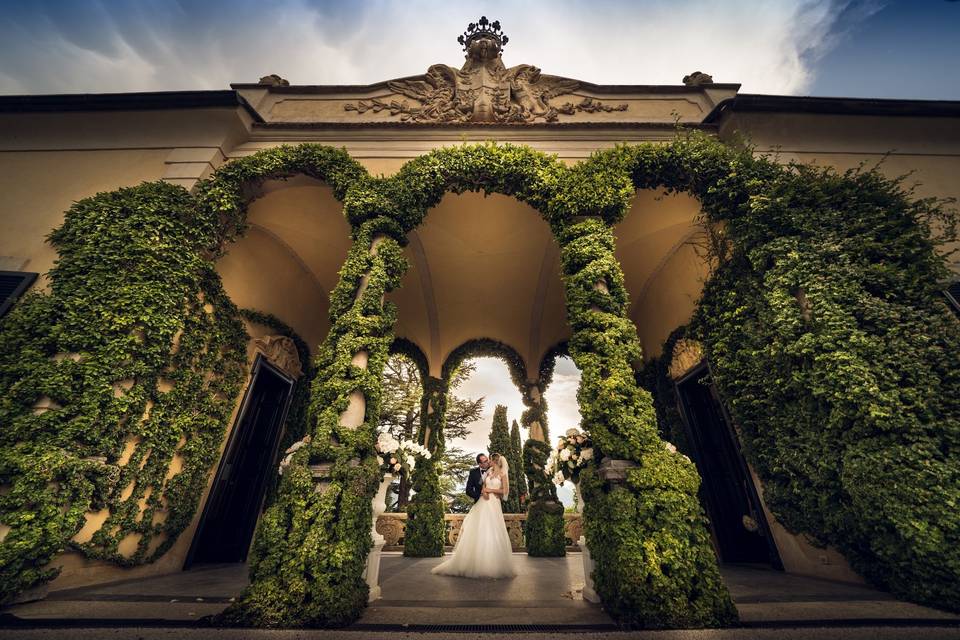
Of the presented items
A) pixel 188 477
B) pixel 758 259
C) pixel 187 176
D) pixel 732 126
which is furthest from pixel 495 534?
pixel 732 126

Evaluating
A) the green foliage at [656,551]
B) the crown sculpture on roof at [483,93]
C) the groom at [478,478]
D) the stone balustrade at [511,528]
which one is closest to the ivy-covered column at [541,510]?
the stone balustrade at [511,528]

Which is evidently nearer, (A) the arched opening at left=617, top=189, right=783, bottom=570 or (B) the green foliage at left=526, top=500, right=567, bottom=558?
(A) the arched opening at left=617, top=189, right=783, bottom=570

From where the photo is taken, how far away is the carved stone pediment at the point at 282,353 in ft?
21.5

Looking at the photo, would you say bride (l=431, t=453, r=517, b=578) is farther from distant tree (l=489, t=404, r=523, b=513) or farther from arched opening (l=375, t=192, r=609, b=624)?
distant tree (l=489, t=404, r=523, b=513)

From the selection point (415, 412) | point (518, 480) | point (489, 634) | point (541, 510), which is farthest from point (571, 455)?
point (415, 412)

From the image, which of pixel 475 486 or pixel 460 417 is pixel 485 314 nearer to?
pixel 475 486

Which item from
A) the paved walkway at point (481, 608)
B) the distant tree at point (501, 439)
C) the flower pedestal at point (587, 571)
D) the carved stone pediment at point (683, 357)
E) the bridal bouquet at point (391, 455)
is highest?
the carved stone pediment at point (683, 357)

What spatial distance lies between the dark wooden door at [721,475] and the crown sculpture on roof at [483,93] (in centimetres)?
593

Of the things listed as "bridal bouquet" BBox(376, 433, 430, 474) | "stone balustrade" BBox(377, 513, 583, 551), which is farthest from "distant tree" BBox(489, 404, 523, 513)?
"bridal bouquet" BBox(376, 433, 430, 474)

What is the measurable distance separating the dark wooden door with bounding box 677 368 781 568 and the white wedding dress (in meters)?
4.03

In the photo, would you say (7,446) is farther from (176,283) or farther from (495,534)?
(495,534)

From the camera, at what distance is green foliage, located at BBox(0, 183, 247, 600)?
10.1 ft

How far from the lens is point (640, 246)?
6824 mm

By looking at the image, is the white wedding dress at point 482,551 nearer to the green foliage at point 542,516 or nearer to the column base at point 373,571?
the column base at point 373,571
